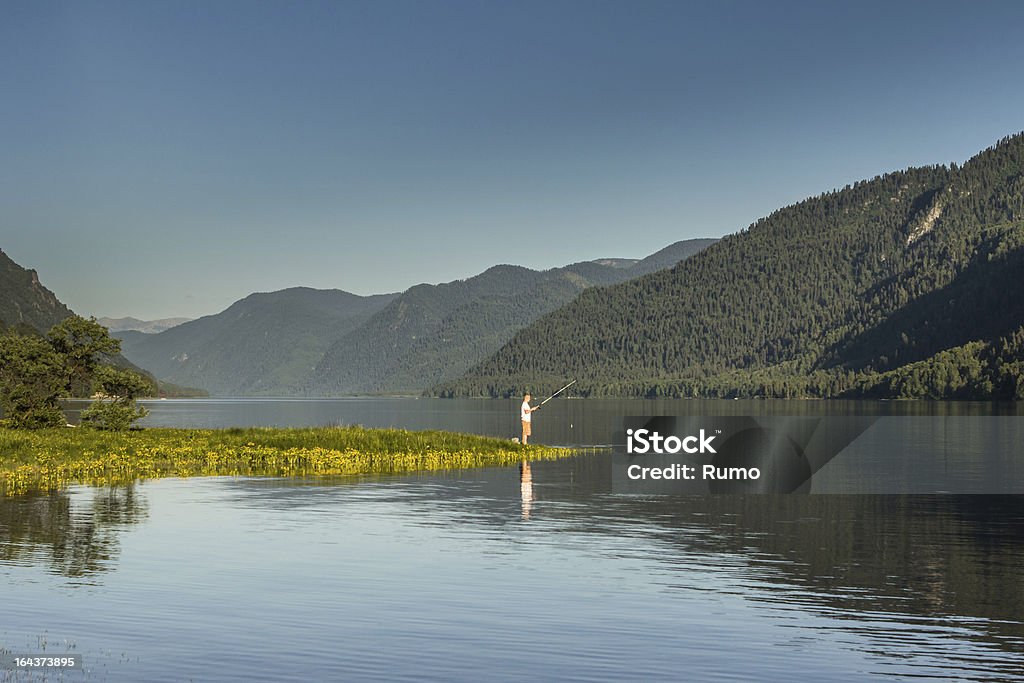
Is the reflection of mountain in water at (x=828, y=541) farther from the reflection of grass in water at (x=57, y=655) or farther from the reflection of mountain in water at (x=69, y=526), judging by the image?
the reflection of grass in water at (x=57, y=655)

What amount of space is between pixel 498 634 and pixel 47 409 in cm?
6030

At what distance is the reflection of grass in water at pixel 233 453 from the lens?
6098 centimetres

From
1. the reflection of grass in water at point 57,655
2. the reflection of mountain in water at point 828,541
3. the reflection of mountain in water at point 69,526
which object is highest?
the reflection of mountain in water at point 69,526

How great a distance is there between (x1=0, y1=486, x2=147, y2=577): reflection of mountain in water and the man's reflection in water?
50.4ft

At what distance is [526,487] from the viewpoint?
57.5 meters

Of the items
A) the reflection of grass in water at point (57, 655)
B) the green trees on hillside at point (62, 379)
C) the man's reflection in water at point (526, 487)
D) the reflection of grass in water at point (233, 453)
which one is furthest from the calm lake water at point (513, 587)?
the green trees on hillside at point (62, 379)

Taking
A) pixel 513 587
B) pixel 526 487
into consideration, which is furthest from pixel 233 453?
pixel 513 587

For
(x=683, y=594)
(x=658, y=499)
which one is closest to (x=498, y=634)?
(x=683, y=594)

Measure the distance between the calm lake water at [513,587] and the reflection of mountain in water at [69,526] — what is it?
0.17 m

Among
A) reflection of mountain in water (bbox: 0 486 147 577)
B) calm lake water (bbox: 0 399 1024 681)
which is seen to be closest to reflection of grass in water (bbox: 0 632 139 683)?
calm lake water (bbox: 0 399 1024 681)

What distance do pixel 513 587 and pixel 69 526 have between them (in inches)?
746

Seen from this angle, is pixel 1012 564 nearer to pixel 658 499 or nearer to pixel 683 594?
pixel 683 594

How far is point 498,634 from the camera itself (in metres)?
24.5

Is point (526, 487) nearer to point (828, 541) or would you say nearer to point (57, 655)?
point (828, 541)
